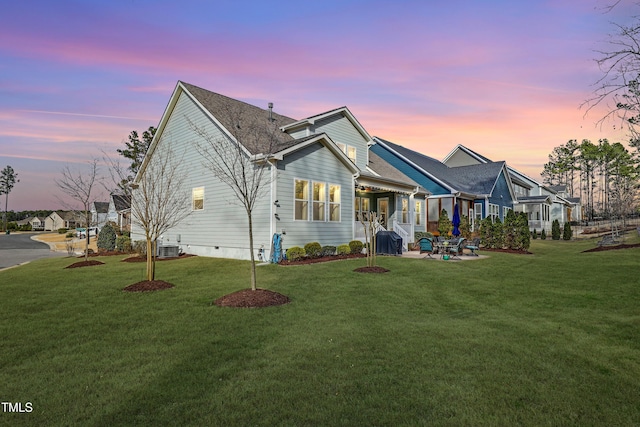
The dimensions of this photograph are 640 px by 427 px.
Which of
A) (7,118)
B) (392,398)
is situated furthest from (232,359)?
(7,118)

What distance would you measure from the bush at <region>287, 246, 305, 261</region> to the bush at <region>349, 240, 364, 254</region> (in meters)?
3.24

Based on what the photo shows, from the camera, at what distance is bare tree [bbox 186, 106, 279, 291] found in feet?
50.0

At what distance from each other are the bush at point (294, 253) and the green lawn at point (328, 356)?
5.14 m

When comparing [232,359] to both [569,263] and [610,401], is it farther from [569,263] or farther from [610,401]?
[569,263]

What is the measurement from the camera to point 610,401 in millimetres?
3637

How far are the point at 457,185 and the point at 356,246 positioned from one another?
17.6 meters

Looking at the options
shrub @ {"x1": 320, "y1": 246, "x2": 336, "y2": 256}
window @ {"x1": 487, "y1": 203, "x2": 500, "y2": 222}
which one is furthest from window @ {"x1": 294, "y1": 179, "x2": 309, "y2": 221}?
window @ {"x1": 487, "y1": 203, "x2": 500, "y2": 222}

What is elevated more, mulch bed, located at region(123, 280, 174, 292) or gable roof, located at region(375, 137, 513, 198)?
gable roof, located at region(375, 137, 513, 198)

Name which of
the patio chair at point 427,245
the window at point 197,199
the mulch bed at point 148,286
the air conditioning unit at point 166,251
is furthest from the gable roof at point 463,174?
the mulch bed at point 148,286

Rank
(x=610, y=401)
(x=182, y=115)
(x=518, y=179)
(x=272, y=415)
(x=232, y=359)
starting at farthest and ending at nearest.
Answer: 1. (x=518, y=179)
2. (x=182, y=115)
3. (x=232, y=359)
4. (x=610, y=401)
5. (x=272, y=415)

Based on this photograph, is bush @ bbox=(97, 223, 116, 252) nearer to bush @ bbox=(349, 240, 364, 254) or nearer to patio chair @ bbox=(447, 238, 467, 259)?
bush @ bbox=(349, 240, 364, 254)

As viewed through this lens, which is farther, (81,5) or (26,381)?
(81,5)

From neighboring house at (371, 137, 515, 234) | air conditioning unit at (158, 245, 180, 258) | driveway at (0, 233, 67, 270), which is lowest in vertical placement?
driveway at (0, 233, 67, 270)

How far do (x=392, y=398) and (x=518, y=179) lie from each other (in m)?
47.2
